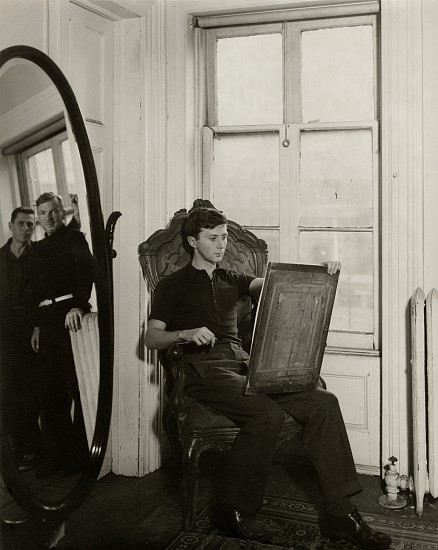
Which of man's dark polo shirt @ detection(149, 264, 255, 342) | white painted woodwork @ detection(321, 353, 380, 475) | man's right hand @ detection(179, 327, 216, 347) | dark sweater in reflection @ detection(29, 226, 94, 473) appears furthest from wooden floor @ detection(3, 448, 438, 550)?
man's dark polo shirt @ detection(149, 264, 255, 342)

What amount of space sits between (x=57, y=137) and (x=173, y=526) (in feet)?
5.65

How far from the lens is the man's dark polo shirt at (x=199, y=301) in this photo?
2.92 meters

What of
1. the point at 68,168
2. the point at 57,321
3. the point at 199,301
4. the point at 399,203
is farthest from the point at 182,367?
the point at 399,203

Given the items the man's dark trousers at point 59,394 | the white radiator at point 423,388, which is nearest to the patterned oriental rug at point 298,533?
the white radiator at point 423,388

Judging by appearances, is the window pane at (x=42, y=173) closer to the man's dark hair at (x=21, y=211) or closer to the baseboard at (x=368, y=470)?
the man's dark hair at (x=21, y=211)

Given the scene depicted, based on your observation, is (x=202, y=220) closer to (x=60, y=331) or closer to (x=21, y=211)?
(x=60, y=331)

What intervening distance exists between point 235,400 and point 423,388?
92 centimetres

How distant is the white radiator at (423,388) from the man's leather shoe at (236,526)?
2.51 ft

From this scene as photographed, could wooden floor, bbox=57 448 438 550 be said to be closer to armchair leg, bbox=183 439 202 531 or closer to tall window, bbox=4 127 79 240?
armchair leg, bbox=183 439 202 531

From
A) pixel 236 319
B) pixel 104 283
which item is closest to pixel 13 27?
pixel 104 283

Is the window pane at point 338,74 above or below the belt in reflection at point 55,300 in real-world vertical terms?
above

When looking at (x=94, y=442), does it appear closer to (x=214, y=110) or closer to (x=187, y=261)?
(x=187, y=261)

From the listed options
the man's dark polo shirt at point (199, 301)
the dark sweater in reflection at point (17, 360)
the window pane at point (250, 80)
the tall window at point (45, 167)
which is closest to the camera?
the dark sweater in reflection at point (17, 360)

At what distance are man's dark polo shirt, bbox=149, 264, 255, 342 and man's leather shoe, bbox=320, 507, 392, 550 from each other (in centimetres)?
92
